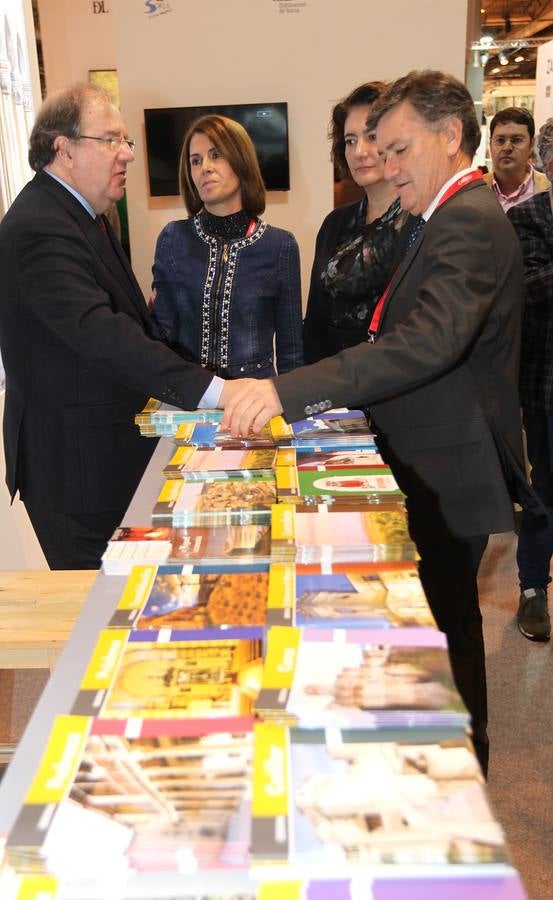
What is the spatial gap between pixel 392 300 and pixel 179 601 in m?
0.92

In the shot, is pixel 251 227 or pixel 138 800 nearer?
pixel 138 800

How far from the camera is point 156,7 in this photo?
5.74m

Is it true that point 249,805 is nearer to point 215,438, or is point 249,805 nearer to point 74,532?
point 215,438

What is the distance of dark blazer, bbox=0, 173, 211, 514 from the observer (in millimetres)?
1906

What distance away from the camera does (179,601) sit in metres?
1.16

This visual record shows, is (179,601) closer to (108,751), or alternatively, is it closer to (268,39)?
(108,751)

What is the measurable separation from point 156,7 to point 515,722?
17.0ft

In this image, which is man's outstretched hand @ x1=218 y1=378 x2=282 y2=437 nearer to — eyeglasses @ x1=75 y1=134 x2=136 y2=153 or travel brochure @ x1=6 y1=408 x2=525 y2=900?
travel brochure @ x1=6 y1=408 x2=525 y2=900

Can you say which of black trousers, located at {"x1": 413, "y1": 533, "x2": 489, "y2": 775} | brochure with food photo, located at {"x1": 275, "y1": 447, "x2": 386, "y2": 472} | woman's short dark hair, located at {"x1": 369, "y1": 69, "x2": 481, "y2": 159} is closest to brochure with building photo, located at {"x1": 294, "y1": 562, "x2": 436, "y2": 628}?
brochure with food photo, located at {"x1": 275, "y1": 447, "x2": 386, "y2": 472}

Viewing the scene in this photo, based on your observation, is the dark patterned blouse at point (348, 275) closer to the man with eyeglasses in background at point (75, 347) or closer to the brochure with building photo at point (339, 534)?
the man with eyeglasses in background at point (75, 347)

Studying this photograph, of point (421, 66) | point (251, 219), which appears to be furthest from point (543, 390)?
point (421, 66)

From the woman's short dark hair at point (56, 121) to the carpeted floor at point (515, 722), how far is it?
1.71m

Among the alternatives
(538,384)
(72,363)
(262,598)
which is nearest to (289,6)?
(538,384)

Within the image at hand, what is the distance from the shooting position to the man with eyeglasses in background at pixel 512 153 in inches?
169
